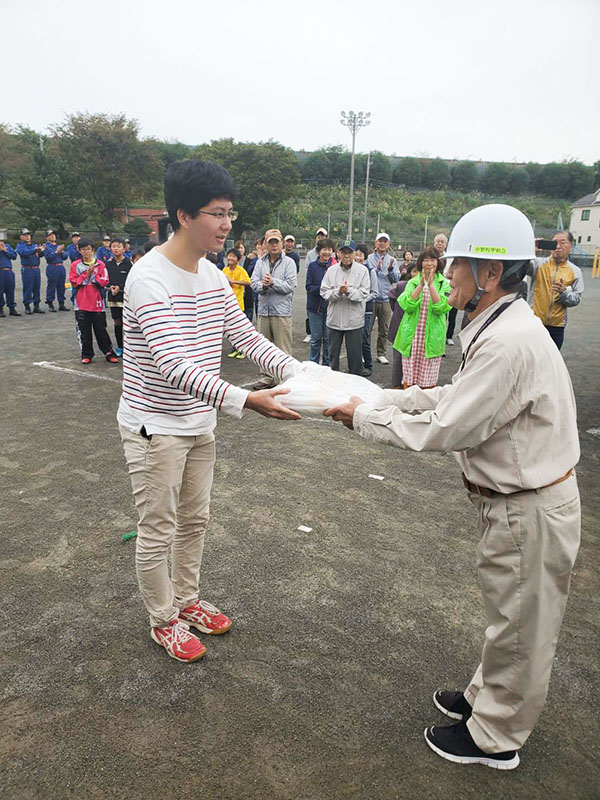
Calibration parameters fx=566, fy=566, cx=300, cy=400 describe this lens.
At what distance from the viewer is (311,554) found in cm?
384

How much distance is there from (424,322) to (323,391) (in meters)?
4.31

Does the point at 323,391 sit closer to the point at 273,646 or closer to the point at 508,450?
the point at 508,450

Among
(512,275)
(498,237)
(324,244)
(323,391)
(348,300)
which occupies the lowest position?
(323,391)

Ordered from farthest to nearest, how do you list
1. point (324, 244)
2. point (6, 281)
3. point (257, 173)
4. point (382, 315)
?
1. point (257, 173)
2. point (6, 281)
3. point (382, 315)
4. point (324, 244)

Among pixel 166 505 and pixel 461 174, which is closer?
pixel 166 505

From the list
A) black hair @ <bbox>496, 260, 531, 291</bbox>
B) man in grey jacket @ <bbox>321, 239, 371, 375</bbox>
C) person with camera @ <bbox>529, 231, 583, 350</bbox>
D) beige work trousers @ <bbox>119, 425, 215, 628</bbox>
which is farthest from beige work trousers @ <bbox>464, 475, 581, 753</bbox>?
man in grey jacket @ <bbox>321, 239, 371, 375</bbox>

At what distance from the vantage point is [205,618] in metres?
3.06

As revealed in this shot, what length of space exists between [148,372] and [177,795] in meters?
1.68

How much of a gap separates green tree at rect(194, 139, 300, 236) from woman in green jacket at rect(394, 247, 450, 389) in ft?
149

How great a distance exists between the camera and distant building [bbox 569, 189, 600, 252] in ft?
193

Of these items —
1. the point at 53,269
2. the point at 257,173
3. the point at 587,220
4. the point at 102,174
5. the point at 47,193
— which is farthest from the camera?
the point at 587,220

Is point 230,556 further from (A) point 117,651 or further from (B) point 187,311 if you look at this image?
(B) point 187,311

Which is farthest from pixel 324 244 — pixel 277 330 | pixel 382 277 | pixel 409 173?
pixel 409 173

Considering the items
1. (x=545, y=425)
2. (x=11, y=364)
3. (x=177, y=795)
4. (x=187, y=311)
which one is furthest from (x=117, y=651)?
(x=11, y=364)
